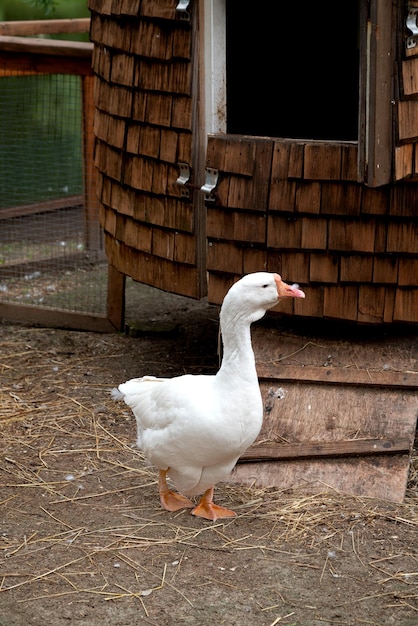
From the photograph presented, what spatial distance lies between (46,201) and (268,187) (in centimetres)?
478

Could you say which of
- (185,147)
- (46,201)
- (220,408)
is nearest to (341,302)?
(185,147)

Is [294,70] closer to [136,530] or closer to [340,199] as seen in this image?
[340,199]

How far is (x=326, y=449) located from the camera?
4.54 metres

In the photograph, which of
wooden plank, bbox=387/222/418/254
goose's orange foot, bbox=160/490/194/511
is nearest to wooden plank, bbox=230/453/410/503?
goose's orange foot, bbox=160/490/194/511

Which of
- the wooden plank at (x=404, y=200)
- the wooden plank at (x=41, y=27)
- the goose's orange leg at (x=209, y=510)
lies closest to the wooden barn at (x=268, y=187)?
the wooden plank at (x=404, y=200)

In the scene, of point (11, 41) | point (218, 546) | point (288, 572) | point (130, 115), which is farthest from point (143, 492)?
point (11, 41)

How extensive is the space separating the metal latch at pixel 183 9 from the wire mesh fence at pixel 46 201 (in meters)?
3.28

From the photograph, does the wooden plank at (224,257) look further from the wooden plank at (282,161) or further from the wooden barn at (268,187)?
the wooden plank at (282,161)

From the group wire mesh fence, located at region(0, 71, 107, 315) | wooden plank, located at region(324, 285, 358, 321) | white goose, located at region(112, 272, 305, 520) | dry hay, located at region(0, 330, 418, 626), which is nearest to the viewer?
dry hay, located at region(0, 330, 418, 626)

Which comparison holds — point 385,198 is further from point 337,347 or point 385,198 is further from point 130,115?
point 130,115

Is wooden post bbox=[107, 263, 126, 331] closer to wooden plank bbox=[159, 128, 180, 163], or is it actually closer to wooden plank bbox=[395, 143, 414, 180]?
wooden plank bbox=[159, 128, 180, 163]

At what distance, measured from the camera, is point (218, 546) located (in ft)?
13.2

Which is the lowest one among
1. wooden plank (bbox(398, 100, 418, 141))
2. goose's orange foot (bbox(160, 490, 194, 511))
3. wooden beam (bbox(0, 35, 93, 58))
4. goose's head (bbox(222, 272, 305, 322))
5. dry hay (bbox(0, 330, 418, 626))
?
dry hay (bbox(0, 330, 418, 626))

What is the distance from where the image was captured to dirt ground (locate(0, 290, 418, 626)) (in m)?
3.53
